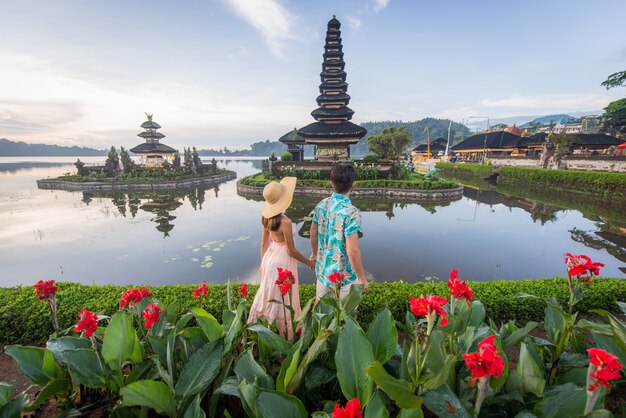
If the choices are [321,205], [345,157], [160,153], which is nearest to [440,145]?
[345,157]

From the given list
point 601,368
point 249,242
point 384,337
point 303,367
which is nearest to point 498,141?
point 249,242


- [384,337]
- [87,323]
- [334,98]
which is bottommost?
[384,337]

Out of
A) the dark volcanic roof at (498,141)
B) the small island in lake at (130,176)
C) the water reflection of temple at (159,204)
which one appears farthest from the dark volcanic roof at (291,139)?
the dark volcanic roof at (498,141)

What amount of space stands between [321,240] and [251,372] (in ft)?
5.01

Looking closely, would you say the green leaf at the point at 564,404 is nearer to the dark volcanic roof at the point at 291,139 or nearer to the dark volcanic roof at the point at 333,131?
the dark volcanic roof at the point at 333,131

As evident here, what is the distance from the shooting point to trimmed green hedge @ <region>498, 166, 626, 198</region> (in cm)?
1460

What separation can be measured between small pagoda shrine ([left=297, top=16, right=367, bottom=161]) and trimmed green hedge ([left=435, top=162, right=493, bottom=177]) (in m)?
12.6

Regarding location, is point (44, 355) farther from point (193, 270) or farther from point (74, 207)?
point (74, 207)

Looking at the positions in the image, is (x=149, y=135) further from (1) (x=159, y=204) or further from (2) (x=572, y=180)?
(2) (x=572, y=180)

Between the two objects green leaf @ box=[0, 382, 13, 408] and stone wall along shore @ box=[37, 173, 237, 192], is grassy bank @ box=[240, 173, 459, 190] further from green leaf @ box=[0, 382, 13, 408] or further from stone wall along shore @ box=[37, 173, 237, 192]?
green leaf @ box=[0, 382, 13, 408]

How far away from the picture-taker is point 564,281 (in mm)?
3768

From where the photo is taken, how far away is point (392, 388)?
945 millimetres

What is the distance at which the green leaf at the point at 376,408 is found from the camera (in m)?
0.96

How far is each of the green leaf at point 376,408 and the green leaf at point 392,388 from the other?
0.05m
